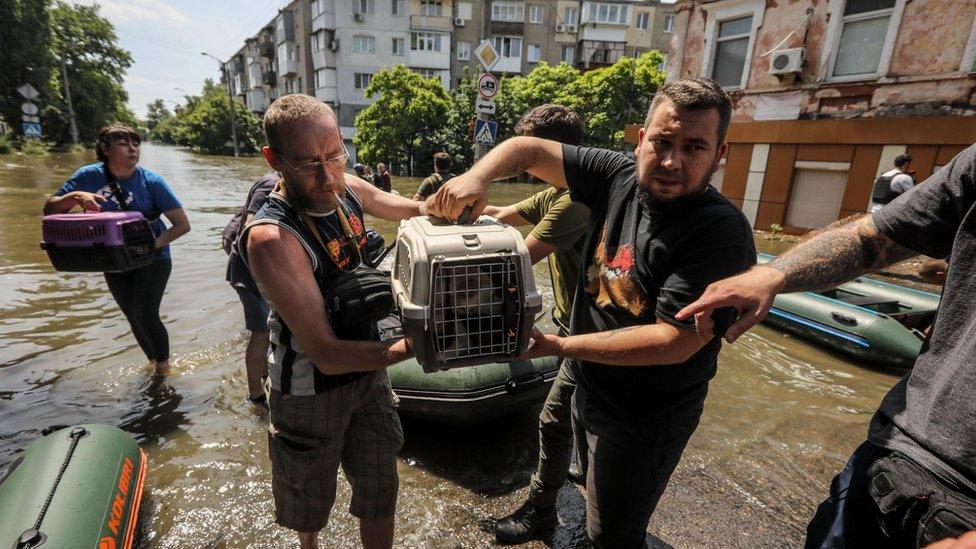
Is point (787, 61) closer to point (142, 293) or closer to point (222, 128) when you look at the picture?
point (142, 293)

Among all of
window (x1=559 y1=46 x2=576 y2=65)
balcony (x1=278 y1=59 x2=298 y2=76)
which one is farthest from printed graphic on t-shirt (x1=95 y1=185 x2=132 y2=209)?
balcony (x1=278 y1=59 x2=298 y2=76)

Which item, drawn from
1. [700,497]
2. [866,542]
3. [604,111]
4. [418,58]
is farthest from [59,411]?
[418,58]

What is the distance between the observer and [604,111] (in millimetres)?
26953

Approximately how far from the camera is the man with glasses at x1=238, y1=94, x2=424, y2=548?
1728 mm

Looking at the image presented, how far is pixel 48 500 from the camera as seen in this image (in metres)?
2.09

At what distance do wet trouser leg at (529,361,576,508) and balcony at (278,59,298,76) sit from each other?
50500 mm

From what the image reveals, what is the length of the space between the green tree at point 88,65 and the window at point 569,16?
38960 mm

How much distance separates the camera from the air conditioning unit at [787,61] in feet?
37.3

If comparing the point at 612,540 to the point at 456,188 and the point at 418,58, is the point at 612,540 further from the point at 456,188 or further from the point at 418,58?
the point at 418,58

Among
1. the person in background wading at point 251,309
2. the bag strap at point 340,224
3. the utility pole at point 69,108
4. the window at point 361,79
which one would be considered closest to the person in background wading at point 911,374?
the bag strap at point 340,224

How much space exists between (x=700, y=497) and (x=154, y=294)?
4.76 m

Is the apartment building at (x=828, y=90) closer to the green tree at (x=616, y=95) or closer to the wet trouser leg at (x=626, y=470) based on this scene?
the wet trouser leg at (x=626, y=470)

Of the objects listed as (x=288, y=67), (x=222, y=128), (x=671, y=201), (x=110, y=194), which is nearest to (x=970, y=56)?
(x=671, y=201)

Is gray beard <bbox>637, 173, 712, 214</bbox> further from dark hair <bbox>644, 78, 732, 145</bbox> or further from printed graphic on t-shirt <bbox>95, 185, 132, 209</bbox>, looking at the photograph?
printed graphic on t-shirt <bbox>95, 185, 132, 209</bbox>
